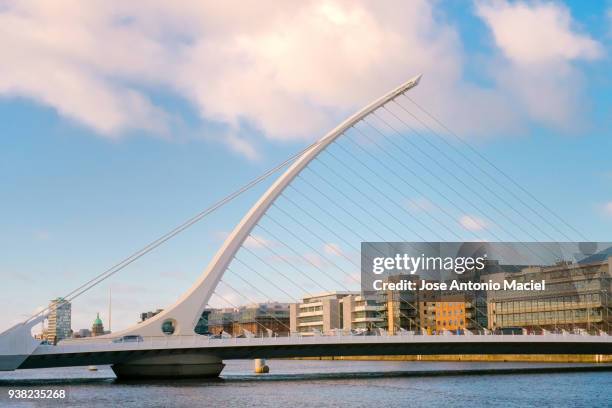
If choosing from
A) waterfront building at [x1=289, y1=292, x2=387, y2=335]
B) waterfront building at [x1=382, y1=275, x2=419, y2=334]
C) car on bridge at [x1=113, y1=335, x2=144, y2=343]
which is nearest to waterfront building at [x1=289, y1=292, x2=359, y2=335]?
waterfront building at [x1=289, y1=292, x2=387, y2=335]

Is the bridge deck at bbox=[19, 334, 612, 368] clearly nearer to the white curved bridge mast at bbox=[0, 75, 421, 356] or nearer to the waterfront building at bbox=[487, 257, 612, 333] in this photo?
the white curved bridge mast at bbox=[0, 75, 421, 356]

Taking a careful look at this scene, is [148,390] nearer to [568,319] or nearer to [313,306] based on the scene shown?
[568,319]

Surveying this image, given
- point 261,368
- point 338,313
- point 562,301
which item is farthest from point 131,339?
point 338,313

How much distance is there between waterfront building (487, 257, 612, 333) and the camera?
96188 millimetres

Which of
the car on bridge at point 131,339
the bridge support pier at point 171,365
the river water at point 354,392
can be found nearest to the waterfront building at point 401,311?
the river water at point 354,392

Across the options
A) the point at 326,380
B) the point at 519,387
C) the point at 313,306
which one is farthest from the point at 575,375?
the point at 313,306

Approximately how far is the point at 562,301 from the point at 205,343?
195 ft

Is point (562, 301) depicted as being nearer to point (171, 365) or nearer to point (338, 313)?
point (171, 365)

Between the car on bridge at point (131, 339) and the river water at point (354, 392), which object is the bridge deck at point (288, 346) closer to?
the car on bridge at point (131, 339)

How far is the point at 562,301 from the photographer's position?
100m

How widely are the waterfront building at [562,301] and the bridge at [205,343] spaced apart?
37.3 meters

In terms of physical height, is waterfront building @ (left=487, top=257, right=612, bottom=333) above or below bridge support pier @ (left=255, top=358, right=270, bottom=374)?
above

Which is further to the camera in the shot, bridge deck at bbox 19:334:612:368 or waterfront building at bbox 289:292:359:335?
waterfront building at bbox 289:292:359:335

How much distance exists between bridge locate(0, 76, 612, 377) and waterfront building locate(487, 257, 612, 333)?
122 feet
